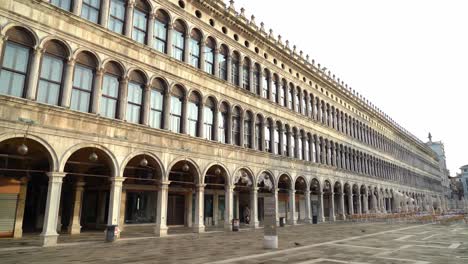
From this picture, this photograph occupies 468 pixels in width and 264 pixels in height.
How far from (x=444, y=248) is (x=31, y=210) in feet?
79.8

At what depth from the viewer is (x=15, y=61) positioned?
47.9ft

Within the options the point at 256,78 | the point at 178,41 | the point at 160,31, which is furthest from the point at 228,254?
the point at 256,78

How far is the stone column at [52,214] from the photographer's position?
46.5ft

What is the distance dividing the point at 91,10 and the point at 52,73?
4399 millimetres

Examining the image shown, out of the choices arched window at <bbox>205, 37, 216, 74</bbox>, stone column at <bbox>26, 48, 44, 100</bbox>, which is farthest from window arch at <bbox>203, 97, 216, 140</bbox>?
stone column at <bbox>26, 48, 44, 100</bbox>

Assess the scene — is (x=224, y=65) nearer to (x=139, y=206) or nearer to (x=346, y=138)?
(x=139, y=206)

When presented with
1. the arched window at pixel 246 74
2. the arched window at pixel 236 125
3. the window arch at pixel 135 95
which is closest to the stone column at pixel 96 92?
the window arch at pixel 135 95

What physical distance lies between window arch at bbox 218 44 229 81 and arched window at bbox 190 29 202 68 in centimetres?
223

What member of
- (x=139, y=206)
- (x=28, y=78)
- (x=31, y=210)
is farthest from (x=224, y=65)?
(x=31, y=210)

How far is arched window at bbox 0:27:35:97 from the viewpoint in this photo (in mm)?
14234

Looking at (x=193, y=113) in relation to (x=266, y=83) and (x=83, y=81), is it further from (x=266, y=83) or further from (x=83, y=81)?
(x=266, y=83)

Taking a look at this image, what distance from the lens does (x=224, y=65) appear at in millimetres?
26281

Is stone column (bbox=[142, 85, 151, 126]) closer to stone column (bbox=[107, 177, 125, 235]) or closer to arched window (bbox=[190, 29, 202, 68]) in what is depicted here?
stone column (bbox=[107, 177, 125, 235])

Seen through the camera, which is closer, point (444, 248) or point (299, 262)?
point (299, 262)
